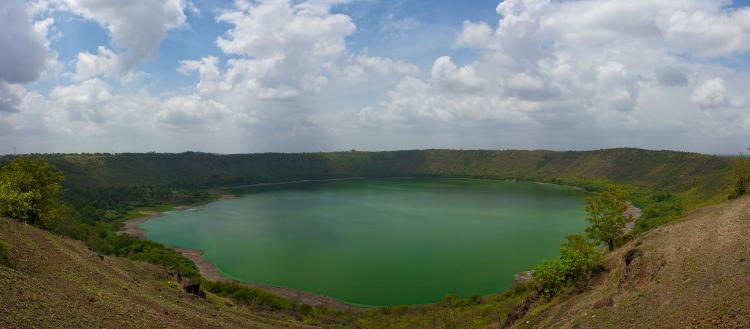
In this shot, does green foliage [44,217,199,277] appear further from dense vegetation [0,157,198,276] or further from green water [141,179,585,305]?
green water [141,179,585,305]

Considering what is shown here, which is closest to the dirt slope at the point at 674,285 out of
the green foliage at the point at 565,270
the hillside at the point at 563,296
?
the hillside at the point at 563,296

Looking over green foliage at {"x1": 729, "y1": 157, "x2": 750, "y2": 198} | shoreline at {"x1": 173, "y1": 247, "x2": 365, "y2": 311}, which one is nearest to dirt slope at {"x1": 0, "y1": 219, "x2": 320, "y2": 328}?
shoreline at {"x1": 173, "y1": 247, "x2": 365, "y2": 311}

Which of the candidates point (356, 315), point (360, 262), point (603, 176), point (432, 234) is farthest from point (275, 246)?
point (603, 176)

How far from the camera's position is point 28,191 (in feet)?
140

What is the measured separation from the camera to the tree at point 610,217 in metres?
41.4

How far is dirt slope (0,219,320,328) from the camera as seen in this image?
738 inches

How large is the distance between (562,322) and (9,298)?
1098 inches

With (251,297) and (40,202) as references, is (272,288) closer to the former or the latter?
(251,297)

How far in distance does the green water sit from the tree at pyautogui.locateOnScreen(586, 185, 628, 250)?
17080 millimetres

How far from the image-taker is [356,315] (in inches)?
1795

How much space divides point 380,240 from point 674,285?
6448 centimetres

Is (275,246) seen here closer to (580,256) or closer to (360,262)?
(360,262)

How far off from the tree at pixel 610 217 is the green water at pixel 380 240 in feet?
56.0

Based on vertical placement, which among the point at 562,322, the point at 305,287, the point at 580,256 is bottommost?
the point at 305,287
